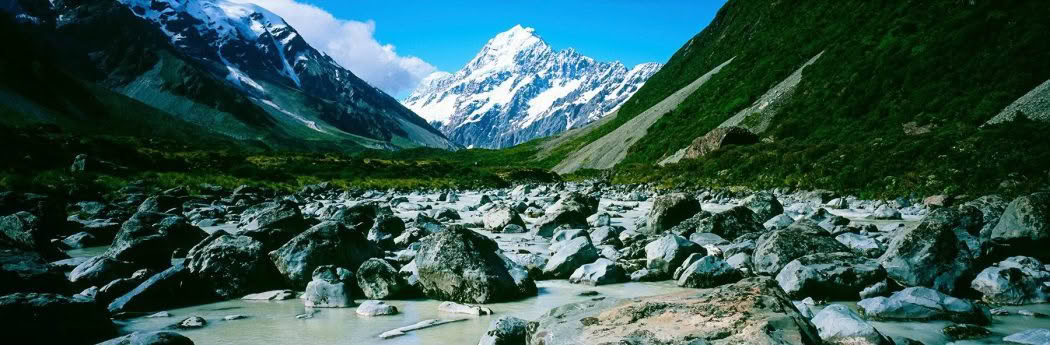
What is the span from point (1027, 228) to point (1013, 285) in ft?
10.5

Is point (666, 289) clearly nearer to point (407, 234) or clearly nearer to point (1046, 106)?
point (407, 234)

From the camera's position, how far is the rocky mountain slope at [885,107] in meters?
20.2

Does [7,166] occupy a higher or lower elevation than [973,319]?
higher

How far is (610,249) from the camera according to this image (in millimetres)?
10430

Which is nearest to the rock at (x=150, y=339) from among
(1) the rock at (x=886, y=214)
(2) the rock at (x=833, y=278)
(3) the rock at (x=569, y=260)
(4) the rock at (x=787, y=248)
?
(3) the rock at (x=569, y=260)

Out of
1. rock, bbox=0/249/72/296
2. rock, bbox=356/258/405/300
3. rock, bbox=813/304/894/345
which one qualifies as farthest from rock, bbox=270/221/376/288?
rock, bbox=813/304/894/345

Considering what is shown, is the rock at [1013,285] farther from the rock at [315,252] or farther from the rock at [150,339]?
the rock at [150,339]

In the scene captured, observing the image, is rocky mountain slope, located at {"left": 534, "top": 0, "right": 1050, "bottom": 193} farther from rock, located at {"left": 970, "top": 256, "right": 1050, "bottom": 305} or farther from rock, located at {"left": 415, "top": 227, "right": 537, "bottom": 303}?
rock, located at {"left": 415, "top": 227, "right": 537, "bottom": 303}

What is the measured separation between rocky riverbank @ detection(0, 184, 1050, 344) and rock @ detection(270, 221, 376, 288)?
0.02m

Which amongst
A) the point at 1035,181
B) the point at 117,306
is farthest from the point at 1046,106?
the point at 117,306

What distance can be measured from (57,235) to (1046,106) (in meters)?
33.3

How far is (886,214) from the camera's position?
15.9 meters

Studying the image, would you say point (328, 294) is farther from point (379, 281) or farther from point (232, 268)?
point (232, 268)

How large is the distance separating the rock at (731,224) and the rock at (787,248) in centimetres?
301
